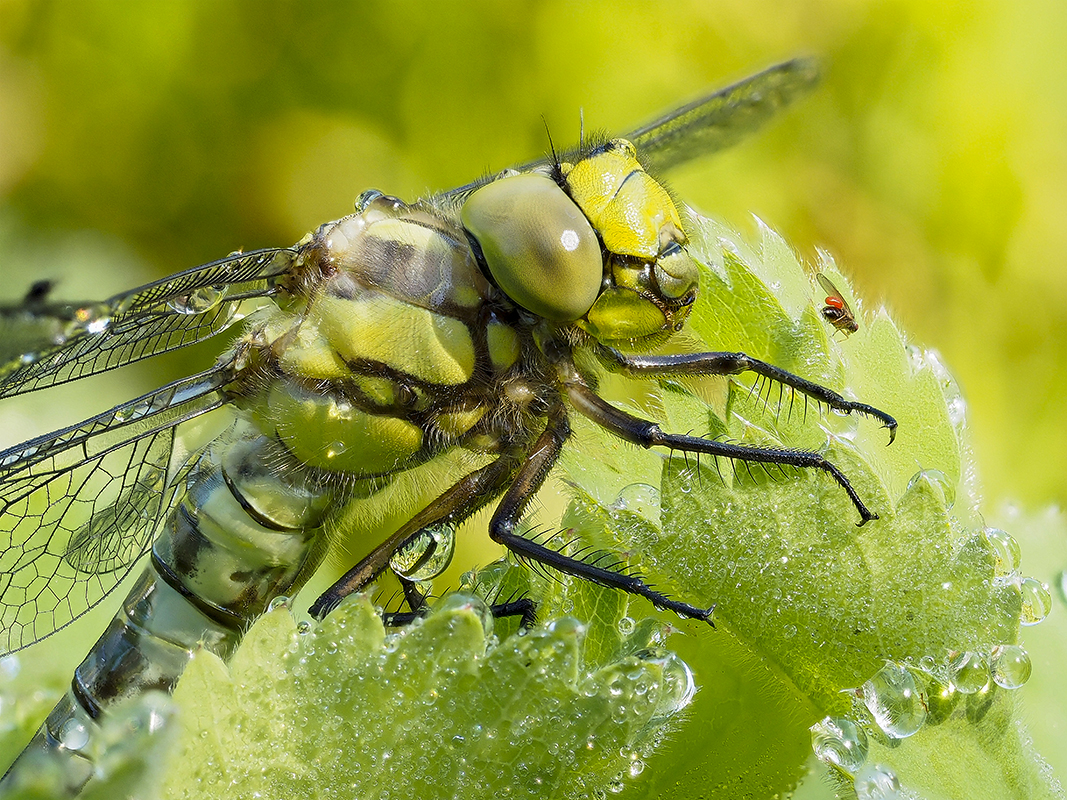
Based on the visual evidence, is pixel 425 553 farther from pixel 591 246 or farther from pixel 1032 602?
pixel 1032 602

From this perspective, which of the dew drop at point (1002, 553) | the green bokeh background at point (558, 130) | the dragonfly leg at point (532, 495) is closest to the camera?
the dew drop at point (1002, 553)

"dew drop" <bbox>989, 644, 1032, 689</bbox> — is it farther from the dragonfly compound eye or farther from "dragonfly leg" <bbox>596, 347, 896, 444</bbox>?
the dragonfly compound eye

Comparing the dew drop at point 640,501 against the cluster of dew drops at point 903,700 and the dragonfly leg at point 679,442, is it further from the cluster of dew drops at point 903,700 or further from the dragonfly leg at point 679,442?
the cluster of dew drops at point 903,700

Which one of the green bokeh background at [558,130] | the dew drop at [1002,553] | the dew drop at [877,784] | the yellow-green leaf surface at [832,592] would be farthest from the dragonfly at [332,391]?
the green bokeh background at [558,130]

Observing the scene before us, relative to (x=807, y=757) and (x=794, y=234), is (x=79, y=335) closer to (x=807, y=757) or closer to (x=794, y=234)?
(x=807, y=757)

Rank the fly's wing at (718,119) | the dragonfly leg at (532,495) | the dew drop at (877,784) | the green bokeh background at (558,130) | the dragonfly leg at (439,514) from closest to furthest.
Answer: the dew drop at (877,784) → the dragonfly leg at (532,495) → the dragonfly leg at (439,514) → the fly's wing at (718,119) → the green bokeh background at (558,130)
